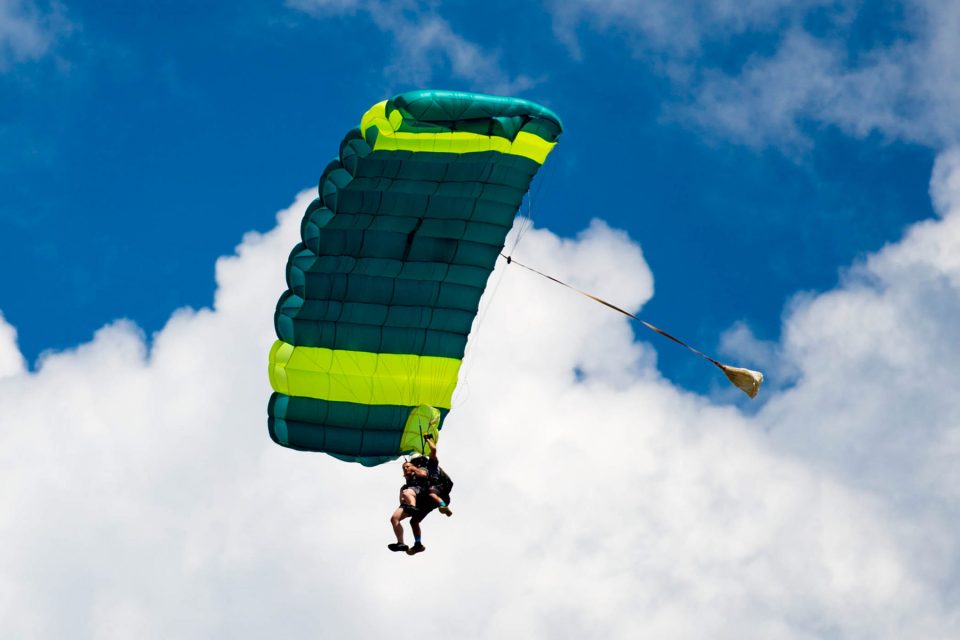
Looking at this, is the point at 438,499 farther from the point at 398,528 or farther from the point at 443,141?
the point at 443,141

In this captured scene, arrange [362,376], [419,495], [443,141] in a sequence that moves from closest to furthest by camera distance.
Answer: [443,141] → [419,495] → [362,376]

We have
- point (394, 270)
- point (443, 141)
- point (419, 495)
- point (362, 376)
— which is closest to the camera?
point (443, 141)

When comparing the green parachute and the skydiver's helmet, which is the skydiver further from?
the green parachute

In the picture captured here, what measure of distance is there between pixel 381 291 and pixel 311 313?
114 cm

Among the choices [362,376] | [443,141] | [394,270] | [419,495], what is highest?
[443,141]

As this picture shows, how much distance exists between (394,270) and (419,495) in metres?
3.72

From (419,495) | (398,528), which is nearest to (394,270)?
(419,495)

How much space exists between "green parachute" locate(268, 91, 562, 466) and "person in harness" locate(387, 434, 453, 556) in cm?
174

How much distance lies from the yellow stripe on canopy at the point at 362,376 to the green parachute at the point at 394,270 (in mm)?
16

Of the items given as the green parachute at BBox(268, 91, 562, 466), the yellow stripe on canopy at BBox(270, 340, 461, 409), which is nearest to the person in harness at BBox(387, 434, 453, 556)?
the green parachute at BBox(268, 91, 562, 466)

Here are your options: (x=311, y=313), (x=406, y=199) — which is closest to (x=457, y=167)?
(x=406, y=199)

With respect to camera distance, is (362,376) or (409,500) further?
(362,376)

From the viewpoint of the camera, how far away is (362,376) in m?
33.5

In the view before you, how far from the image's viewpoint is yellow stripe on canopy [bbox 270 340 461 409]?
3306cm
